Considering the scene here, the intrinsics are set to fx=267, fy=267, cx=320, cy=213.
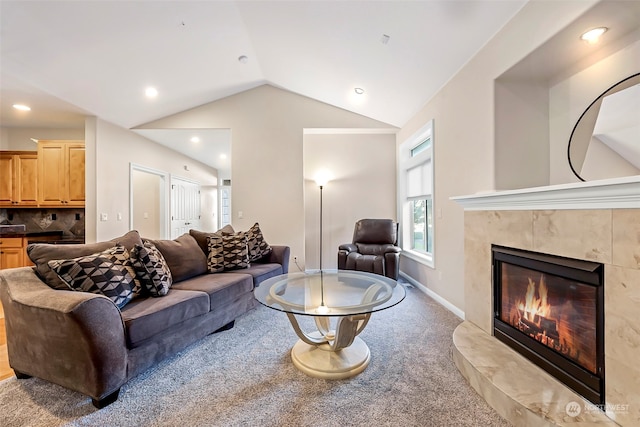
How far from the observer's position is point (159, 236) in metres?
5.62

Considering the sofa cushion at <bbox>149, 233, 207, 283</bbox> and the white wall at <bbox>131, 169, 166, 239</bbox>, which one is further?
the white wall at <bbox>131, 169, 166, 239</bbox>

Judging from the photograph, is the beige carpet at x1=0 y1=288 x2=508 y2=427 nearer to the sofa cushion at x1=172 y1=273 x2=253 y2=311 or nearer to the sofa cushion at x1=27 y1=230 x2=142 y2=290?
the sofa cushion at x1=172 y1=273 x2=253 y2=311

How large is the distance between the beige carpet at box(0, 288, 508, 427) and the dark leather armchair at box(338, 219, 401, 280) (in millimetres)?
1574

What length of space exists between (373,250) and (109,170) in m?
4.16

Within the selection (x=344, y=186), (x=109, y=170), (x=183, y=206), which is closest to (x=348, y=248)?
(x=344, y=186)

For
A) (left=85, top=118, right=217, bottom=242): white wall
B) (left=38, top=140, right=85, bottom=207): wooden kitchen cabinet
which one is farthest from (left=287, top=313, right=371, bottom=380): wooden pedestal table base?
(left=38, top=140, right=85, bottom=207): wooden kitchen cabinet

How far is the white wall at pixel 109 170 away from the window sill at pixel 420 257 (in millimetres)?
4518

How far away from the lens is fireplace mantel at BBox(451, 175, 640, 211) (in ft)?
3.68

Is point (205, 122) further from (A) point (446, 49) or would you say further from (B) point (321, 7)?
(A) point (446, 49)

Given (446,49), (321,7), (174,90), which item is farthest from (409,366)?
(174,90)

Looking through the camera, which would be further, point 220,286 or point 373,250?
point 373,250

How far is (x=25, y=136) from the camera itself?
14.5ft

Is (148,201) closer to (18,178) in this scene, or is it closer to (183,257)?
(18,178)

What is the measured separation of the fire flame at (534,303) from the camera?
1.63 metres
